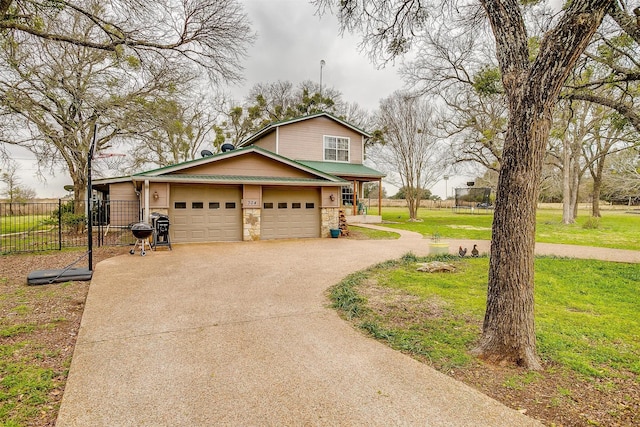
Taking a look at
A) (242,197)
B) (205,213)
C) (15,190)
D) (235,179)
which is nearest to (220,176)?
(235,179)

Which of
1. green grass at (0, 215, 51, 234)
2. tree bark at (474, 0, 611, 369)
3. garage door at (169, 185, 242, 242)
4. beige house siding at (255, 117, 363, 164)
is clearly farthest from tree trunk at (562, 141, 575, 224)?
green grass at (0, 215, 51, 234)

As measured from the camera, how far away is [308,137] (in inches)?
742

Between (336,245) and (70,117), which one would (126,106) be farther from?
(336,245)

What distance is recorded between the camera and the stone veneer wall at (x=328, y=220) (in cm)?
1431

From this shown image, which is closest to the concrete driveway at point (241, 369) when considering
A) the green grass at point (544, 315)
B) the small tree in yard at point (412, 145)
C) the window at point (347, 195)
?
the green grass at point (544, 315)

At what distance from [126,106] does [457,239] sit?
13467mm

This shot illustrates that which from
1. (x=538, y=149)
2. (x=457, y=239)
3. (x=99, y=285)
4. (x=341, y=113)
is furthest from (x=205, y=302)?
(x=341, y=113)

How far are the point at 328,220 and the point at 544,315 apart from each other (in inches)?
390

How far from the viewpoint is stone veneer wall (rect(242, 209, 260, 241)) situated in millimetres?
12922

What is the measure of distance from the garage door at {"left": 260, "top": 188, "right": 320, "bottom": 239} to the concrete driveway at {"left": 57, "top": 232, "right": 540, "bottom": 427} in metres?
7.20

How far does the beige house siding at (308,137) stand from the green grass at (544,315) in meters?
11.6

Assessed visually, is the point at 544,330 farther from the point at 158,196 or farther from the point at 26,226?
the point at 26,226

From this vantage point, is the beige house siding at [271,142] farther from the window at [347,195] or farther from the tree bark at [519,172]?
the tree bark at [519,172]

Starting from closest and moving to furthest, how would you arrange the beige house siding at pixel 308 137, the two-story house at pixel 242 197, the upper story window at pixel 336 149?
the two-story house at pixel 242 197 < the beige house siding at pixel 308 137 < the upper story window at pixel 336 149
